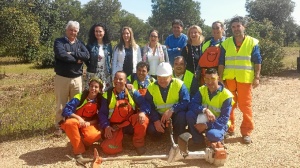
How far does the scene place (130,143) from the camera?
5367 mm

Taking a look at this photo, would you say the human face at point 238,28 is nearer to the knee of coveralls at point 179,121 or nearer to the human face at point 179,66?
the human face at point 179,66

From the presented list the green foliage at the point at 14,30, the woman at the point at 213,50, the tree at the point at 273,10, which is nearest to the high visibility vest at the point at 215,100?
the woman at the point at 213,50

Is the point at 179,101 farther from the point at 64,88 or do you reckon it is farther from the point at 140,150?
the point at 64,88

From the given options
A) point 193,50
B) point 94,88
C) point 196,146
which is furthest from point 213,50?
point 94,88

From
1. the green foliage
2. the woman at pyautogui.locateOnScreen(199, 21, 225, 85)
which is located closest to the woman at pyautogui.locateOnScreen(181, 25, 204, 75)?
the woman at pyautogui.locateOnScreen(199, 21, 225, 85)

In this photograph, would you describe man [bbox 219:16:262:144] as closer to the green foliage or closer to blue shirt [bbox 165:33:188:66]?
blue shirt [bbox 165:33:188:66]

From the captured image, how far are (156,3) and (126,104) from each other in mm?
65024

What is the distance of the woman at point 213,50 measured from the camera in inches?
213

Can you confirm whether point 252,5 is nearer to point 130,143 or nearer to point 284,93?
point 284,93

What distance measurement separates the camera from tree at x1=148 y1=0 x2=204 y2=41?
205ft

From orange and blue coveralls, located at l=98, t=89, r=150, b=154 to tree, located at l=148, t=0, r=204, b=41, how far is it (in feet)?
190

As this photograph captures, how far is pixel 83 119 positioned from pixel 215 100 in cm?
212

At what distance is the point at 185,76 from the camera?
5.34 m

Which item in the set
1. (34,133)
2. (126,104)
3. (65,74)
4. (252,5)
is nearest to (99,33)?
(65,74)
